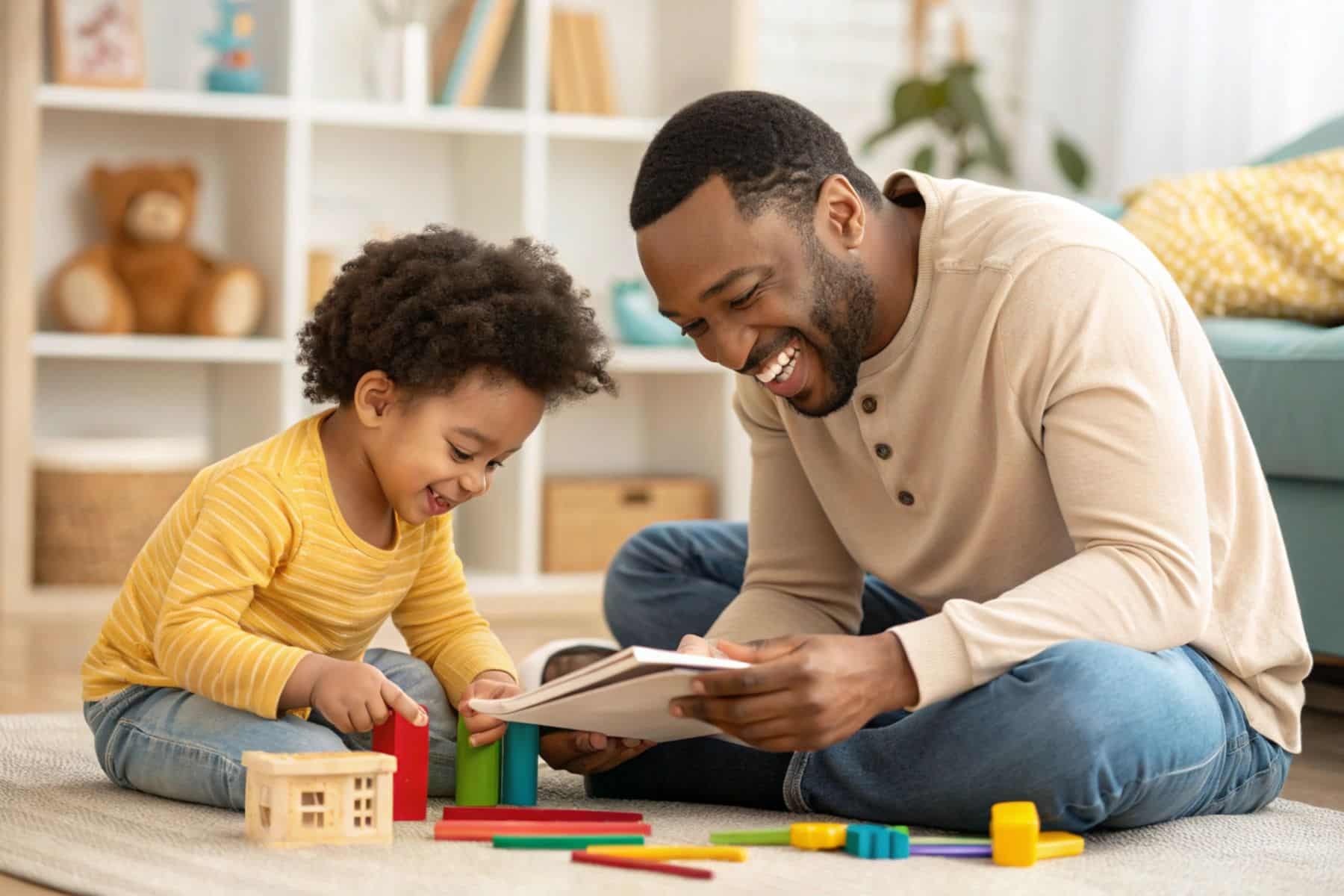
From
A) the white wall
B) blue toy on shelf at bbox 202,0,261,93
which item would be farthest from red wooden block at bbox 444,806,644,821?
the white wall

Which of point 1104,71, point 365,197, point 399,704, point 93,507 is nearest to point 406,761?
point 399,704

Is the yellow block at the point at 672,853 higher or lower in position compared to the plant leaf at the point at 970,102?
lower

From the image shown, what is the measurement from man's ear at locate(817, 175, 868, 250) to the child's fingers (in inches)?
19.4

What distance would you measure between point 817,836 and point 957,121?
8.80ft

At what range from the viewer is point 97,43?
307cm

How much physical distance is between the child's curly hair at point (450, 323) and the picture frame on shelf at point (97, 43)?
1.67 metres

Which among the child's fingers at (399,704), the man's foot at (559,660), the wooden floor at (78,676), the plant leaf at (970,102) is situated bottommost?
the wooden floor at (78,676)

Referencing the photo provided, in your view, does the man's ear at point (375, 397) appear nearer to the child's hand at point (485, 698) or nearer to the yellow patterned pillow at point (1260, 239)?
the child's hand at point (485, 698)

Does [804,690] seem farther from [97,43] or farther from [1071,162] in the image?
[1071,162]

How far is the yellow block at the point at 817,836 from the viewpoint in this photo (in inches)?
51.4

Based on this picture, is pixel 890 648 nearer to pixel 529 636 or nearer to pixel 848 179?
pixel 848 179

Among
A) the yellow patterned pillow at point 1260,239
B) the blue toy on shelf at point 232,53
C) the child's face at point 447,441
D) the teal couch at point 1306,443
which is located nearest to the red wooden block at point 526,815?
the child's face at point 447,441

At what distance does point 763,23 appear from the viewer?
12.9 feet

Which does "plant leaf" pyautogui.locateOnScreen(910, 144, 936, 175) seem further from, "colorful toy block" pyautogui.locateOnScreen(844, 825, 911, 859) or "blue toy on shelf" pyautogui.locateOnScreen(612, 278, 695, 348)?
"colorful toy block" pyautogui.locateOnScreen(844, 825, 911, 859)
